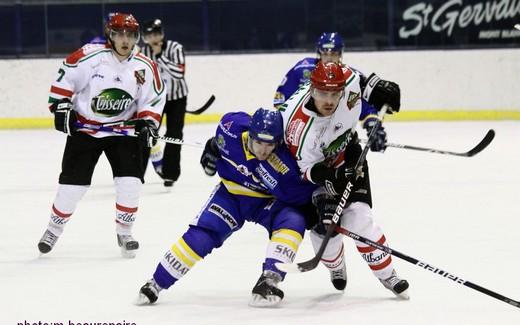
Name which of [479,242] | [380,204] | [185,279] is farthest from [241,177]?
[380,204]

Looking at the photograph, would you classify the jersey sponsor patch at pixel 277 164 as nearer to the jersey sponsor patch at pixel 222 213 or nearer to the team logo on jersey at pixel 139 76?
the jersey sponsor patch at pixel 222 213

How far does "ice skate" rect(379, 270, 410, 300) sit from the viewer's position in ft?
12.0

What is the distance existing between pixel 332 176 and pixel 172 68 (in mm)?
3500

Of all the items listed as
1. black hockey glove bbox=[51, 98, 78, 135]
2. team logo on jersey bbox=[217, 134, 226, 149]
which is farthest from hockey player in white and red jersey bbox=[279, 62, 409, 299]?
black hockey glove bbox=[51, 98, 78, 135]

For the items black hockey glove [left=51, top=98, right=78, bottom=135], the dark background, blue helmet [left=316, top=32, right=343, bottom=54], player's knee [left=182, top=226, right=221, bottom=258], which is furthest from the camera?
the dark background

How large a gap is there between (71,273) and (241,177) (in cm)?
98

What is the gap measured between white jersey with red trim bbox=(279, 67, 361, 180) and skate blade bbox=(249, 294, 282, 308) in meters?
0.43

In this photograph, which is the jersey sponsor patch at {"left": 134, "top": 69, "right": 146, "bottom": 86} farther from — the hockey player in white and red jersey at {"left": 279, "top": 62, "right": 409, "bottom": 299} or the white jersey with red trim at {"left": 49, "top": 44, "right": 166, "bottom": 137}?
the hockey player in white and red jersey at {"left": 279, "top": 62, "right": 409, "bottom": 299}

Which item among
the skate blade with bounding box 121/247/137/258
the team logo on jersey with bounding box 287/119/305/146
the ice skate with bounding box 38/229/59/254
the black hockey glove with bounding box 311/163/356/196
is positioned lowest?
the skate blade with bounding box 121/247/137/258

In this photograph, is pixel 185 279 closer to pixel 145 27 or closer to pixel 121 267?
pixel 121 267

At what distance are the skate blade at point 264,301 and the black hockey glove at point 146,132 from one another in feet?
3.70

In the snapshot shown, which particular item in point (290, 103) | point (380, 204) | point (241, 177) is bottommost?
point (380, 204)

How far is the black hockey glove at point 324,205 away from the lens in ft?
11.8

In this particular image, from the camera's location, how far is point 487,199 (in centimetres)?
593
